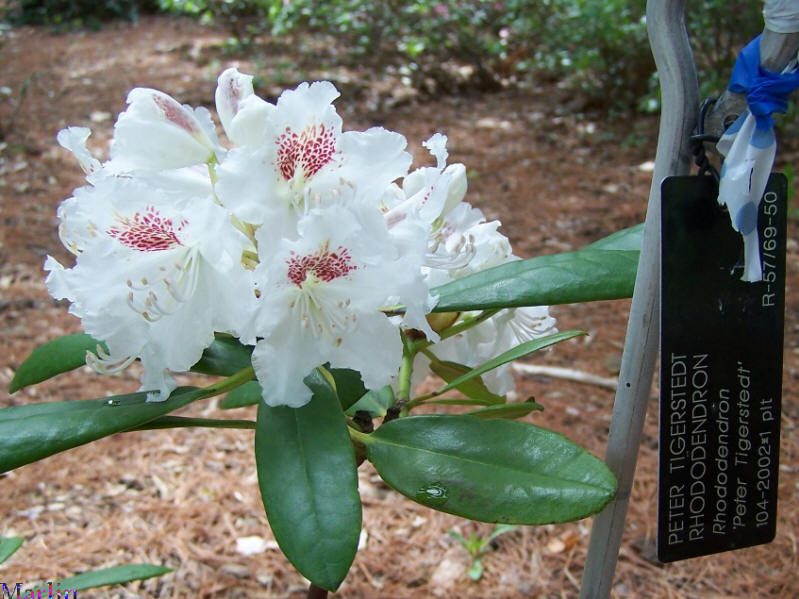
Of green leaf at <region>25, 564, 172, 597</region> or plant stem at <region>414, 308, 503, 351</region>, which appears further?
green leaf at <region>25, 564, 172, 597</region>

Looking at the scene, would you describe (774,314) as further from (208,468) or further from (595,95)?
(595,95)

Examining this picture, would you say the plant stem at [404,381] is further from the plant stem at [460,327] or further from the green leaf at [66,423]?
the green leaf at [66,423]

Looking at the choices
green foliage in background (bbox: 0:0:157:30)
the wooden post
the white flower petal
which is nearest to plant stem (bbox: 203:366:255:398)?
the white flower petal

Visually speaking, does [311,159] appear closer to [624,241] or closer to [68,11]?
[624,241]

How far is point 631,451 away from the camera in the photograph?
33.3 inches

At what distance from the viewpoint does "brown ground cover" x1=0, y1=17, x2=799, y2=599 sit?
1.70 m

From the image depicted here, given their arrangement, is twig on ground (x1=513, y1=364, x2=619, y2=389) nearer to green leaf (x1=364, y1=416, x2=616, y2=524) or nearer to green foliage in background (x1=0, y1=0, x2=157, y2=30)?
green leaf (x1=364, y1=416, x2=616, y2=524)

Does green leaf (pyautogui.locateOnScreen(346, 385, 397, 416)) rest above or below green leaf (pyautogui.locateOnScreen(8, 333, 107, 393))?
below

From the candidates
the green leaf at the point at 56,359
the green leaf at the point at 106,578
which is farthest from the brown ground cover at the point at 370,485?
the green leaf at the point at 56,359

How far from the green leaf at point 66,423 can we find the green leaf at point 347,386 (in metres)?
0.16

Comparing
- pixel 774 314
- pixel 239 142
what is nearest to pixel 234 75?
pixel 239 142

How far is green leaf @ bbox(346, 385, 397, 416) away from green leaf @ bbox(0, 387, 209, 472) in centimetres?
26

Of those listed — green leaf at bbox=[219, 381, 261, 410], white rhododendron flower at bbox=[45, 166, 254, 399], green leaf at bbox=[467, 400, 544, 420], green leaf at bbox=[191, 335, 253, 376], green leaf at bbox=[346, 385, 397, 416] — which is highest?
white rhododendron flower at bbox=[45, 166, 254, 399]

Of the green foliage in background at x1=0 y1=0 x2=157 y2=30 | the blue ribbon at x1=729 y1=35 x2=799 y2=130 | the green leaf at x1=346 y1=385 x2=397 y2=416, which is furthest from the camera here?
the green foliage in background at x1=0 y1=0 x2=157 y2=30
